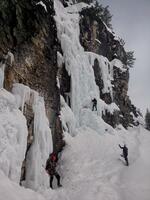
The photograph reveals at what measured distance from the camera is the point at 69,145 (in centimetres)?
1880

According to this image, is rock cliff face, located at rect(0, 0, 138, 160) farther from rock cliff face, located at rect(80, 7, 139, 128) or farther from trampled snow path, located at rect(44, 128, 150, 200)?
rock cliff face, located at rect(80, 7, 139, 128)

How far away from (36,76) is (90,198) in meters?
7.07

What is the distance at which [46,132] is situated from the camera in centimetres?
1498

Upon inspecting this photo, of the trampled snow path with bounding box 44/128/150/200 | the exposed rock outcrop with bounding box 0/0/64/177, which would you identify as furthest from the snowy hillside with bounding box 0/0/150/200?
the exposed rock outcrop with bounding box 0/0/64/177

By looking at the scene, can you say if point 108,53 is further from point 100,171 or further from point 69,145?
point 100,171

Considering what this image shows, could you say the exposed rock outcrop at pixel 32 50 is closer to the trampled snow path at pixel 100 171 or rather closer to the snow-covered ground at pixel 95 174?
the trampled snow path at pixel 100 171

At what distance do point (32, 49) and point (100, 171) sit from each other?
727 cm

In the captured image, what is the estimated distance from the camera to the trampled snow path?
42.8ft

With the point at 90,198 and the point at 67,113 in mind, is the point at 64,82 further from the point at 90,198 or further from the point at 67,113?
the point at 90,198

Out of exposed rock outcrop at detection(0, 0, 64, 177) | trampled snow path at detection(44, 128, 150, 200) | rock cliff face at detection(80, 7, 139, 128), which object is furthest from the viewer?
rock cliff face at detection(80, 7, 139, 128)

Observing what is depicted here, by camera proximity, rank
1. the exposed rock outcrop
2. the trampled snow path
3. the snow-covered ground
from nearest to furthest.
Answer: the snow-covered ground < the trampled snow path < the exposed rock outcrop

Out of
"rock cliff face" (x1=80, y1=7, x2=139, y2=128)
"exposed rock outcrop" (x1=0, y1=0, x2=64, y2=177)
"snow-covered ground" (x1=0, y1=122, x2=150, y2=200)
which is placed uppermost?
"rock cliff face" (x1=80, y1=7, x2=139, y2=128)

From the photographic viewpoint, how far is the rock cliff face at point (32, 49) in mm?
13945

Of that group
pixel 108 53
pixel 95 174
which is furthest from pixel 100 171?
pixel 108 53
